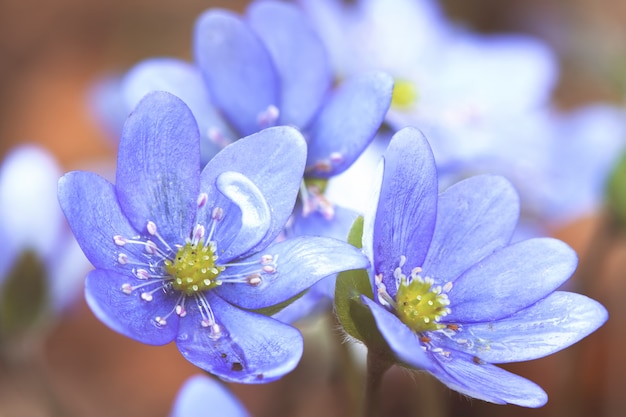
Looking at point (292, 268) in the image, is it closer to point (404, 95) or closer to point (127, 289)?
point (127, 289)

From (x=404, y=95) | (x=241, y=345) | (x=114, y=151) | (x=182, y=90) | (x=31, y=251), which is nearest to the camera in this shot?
(x=241, y=345)

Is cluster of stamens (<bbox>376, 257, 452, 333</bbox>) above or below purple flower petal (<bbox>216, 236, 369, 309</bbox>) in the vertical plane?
below

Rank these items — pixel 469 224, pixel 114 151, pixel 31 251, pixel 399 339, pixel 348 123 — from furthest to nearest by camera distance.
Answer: pixel 114 151 → pixel 31 251 → pixel 348 123 → pixel 469 224 → pixel 399 339

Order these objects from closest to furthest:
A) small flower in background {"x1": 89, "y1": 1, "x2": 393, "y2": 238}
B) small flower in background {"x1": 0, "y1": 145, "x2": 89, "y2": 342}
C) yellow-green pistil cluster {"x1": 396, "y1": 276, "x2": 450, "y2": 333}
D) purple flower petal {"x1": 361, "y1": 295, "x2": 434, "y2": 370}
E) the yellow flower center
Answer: purple flower petal {"x1": 361, "y1": 295, "x2": 434, "y2": 370} < yellow-green pistil cluster {"x1": 396, "y1": 276, "x2": 450, "y2": 333} < small flower in background {"x1": 89, "y1": 1, "x2": 393, "y2": 238} < small flower in background {"x1": 0, "y1": 145, "x2": 89, "y2": 342} < the yellow flower center

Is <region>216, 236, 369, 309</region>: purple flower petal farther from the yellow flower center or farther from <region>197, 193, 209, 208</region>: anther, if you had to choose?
the yellow flower center

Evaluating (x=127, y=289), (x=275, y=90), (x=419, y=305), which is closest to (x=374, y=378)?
(x=419, y=305)

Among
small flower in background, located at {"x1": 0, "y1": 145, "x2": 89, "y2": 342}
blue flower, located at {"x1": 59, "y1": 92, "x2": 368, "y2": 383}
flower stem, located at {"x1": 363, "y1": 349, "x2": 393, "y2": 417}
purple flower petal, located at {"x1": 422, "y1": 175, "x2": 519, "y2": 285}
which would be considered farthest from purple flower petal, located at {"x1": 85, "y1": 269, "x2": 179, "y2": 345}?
small flower in background, located at {"x1": 0, "y1": 145, "x2": 89, "y2": 342}

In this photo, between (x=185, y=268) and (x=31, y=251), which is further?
(x=31, y=251)

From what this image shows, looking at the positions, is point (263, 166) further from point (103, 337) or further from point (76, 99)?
point (76, 99)
